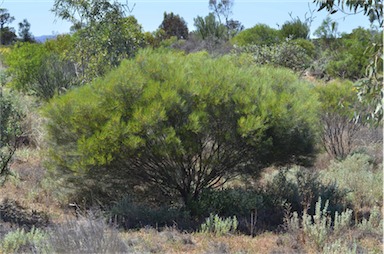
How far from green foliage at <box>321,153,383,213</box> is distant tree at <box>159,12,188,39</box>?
1612 inches

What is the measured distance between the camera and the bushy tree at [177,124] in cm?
701

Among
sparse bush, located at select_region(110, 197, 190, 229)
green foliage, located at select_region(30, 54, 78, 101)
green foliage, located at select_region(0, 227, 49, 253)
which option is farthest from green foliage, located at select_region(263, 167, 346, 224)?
green foliage, located at select_region(30, 54, 78, 101)

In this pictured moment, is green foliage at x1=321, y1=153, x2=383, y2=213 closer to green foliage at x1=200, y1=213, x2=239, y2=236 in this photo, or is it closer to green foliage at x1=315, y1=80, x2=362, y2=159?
green foliage at x1=315, y1=80, x2=362, y2=159

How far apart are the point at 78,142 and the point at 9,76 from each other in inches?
468

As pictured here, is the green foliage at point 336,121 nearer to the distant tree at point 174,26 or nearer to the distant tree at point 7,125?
the distant tree at point 7,125

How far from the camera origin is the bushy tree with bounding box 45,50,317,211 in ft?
23.0

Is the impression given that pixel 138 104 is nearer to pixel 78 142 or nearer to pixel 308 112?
pixel 78 142

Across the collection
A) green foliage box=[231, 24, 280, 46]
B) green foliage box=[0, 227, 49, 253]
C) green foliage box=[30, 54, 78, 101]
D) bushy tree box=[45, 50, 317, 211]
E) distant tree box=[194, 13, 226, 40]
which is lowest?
green foliage box=[0, 227, 49, 253]

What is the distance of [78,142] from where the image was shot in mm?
7172

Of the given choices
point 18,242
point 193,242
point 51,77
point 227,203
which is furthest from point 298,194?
point 51,77

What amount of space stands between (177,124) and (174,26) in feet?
147

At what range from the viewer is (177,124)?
23.6ft

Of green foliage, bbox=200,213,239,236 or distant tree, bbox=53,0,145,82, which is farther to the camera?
distant tree, bbox=53,0,145,82

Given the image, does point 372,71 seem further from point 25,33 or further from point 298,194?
point 25,33
